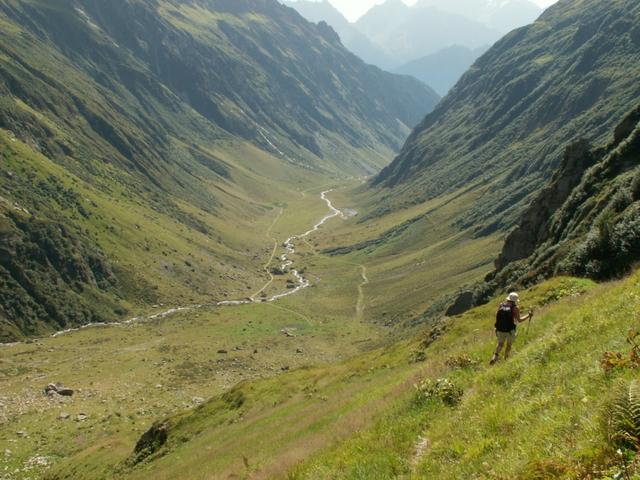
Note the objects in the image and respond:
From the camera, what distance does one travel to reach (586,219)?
141ft

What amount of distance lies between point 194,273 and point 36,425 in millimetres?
92356

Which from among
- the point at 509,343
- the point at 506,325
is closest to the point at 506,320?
the point at 506,325

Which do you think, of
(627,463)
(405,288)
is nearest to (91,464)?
(627,463)

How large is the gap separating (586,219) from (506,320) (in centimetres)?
2899

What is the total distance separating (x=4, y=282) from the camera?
107 meters

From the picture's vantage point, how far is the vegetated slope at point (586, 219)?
30641mm

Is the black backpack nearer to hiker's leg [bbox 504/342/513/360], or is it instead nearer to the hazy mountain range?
hiker's leg [bbox 504/342/513/360]

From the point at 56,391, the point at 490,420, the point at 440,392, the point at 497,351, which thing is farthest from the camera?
the point at 56,391

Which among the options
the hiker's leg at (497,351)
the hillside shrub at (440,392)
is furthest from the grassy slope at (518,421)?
the hiker's leg at (497,351)

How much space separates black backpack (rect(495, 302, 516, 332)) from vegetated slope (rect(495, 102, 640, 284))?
13115 mm

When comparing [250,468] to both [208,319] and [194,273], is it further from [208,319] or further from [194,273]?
[194,273]

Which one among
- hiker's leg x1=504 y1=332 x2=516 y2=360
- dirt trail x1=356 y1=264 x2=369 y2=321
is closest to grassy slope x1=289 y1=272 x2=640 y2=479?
hiker's leg x1=504 y1=332 x2=516 y2=360

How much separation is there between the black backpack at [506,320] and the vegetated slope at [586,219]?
13.1 metres

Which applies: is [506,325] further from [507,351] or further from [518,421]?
[518,421]
